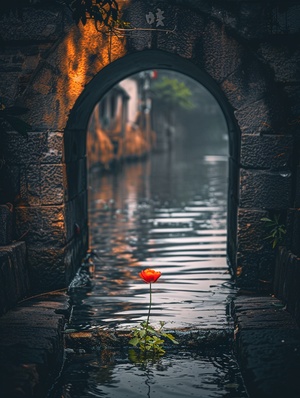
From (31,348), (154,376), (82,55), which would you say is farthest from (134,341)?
(82,55)

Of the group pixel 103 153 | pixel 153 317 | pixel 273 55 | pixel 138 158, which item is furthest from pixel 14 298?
pixel 138 158

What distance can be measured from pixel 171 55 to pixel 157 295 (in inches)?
96.8

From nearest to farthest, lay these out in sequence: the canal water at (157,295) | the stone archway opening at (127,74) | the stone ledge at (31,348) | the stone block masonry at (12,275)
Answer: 1. the stone ledge at (31,348)
2. the canal water at (157,295)
3. the stone block masonry at (12,275)
4. the stone archway opening at (127,74)

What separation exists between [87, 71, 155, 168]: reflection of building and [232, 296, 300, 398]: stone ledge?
17412 millimetres

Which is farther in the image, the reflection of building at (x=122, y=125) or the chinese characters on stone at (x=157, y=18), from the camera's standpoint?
the reflection of building at (x=122, y=125)

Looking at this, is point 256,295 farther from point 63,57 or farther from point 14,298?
point 63,57

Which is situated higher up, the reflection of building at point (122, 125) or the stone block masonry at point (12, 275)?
the reflection of building at point (122, 125)

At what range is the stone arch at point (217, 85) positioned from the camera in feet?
22.7

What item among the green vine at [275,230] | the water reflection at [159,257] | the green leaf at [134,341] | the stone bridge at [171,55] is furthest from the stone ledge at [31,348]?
the green vine at [275,230]

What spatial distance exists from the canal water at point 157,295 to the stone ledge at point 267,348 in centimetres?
22

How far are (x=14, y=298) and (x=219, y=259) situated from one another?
11.5ft

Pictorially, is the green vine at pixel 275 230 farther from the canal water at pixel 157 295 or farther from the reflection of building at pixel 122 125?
the reflection of building at pixel 122 125

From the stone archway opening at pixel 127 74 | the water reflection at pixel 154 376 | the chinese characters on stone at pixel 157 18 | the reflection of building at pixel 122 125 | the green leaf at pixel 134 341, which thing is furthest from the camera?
the reflection of building at pixel 122 125

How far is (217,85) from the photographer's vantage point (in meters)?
7.08
